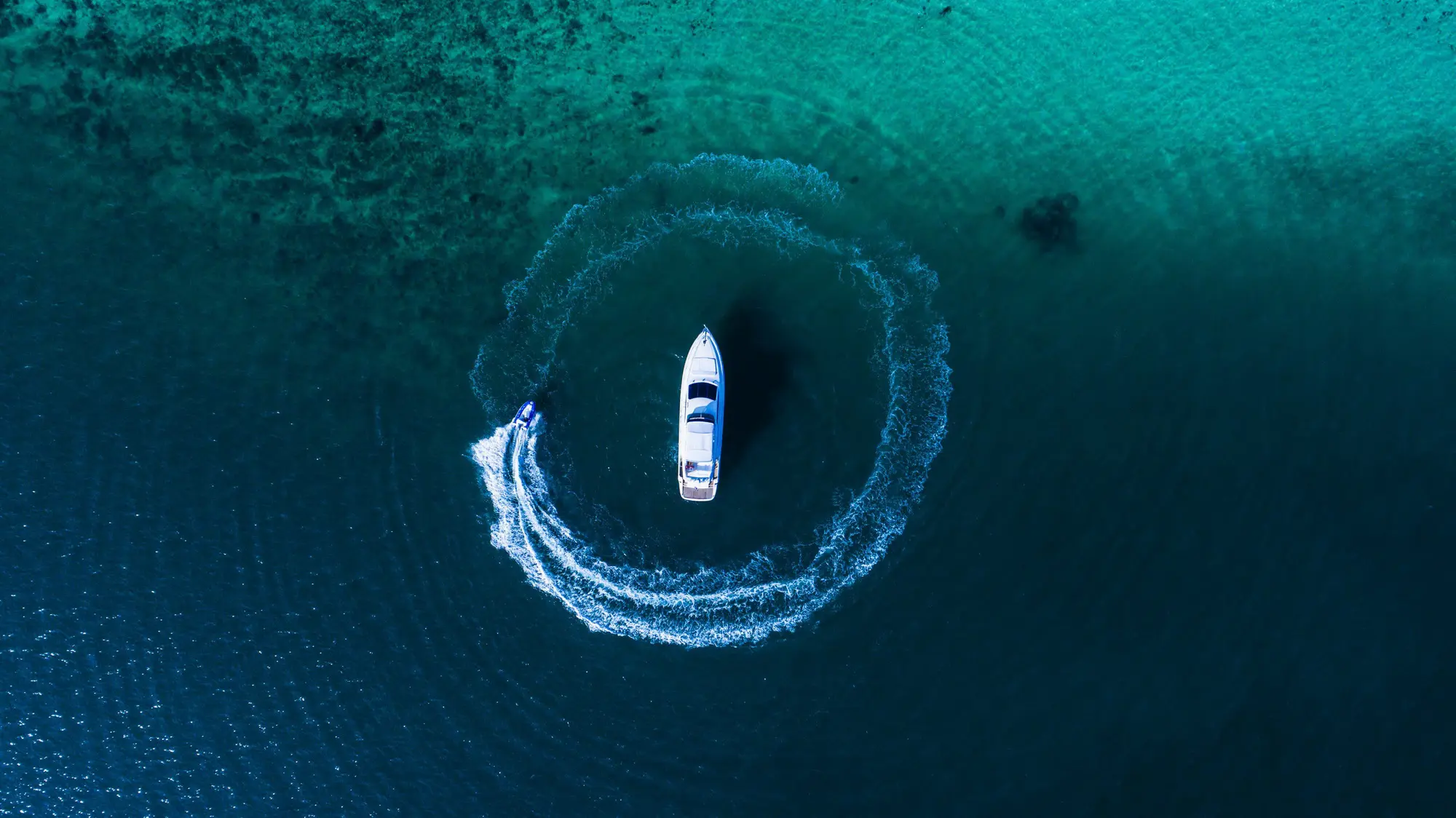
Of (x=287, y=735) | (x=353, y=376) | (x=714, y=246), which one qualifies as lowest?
(x=287, y=735)

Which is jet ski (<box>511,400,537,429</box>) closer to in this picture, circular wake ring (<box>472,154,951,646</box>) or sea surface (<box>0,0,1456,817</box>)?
circular wake ring (<box>472,154,951,646</box>)

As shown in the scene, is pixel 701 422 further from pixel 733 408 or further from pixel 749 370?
pixel 749 370

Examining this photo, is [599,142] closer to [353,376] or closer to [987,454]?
[353,376]

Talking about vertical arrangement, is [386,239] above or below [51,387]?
above

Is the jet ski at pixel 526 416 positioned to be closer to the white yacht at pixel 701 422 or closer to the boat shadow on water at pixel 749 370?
the white yacht at pixel 701 422

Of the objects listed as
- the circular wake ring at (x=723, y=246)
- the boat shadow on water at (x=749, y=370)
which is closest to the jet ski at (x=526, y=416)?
the circular wake ring at (x=723, y=246)

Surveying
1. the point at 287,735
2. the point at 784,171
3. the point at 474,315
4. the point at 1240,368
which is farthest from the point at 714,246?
the point at 287,735

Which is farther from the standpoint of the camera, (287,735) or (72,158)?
(72,158)
